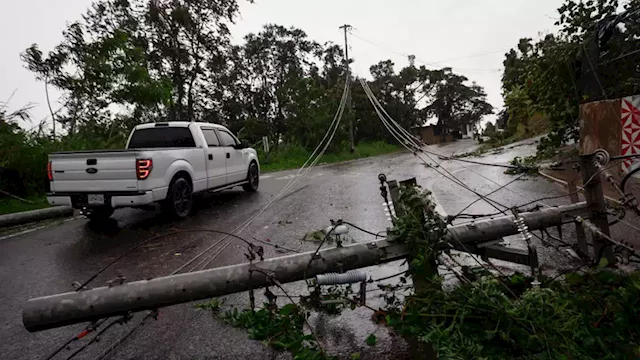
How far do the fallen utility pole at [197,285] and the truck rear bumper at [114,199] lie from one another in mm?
4526

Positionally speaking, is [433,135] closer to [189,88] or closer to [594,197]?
[189,88]

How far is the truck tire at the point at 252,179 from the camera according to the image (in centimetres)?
1113

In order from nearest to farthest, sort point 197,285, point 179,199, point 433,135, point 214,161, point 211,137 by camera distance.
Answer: point 197,285, point 179,199, point 214,161, point 211,137, point 433,135

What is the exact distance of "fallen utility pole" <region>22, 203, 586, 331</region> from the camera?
230cm

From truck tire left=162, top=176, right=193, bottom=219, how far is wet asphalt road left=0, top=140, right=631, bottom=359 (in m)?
0.20

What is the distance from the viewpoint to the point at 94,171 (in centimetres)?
668

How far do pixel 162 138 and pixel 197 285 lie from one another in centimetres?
693

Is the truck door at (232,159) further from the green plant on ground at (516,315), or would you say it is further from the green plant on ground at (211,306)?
the green plant on ground at (516,315)

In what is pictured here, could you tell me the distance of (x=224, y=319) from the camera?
3344 millimetres

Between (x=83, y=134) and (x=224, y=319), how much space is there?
13.7 metres

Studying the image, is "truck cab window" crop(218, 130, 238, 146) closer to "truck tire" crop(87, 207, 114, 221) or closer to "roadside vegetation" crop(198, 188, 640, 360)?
"truck tire" crop(87, 207, 114, 221)

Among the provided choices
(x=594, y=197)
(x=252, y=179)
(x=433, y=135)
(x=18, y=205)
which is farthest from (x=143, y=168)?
(x=433, y=135)

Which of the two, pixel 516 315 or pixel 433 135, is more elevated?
pixel 433 135

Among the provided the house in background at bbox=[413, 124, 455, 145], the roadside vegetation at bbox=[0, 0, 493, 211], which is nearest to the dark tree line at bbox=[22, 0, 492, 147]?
the roadside vegetation at bbox=[0, 0, 493, 211]
